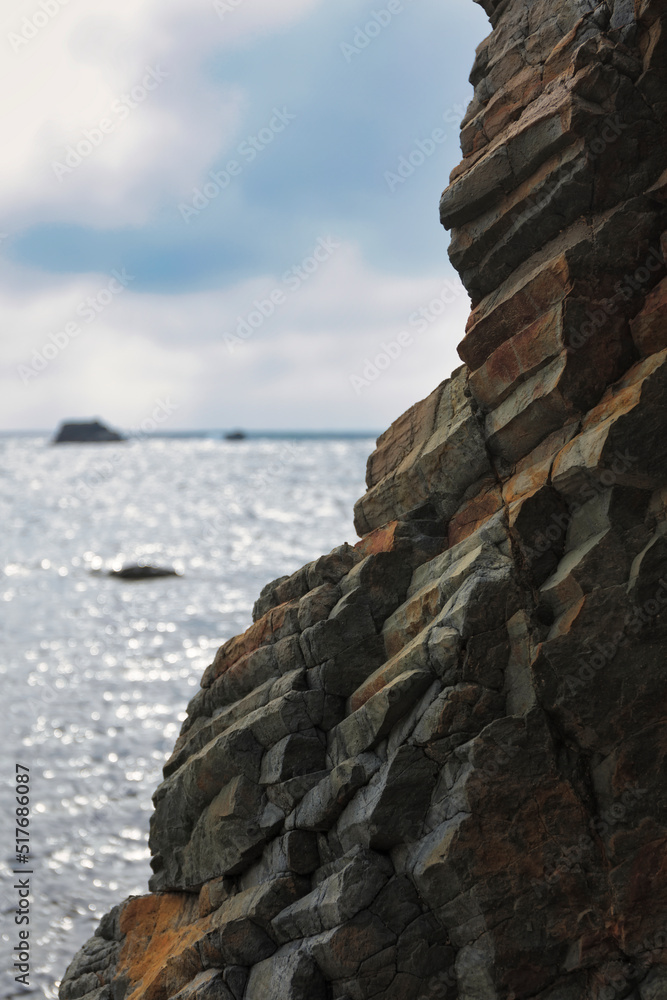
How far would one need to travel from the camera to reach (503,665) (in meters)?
12.7

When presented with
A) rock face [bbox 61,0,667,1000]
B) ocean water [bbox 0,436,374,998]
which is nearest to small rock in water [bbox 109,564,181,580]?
ocean water [bbox 0,436,374,998]

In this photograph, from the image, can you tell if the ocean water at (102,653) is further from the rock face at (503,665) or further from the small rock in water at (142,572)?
the rock face at (503,665)

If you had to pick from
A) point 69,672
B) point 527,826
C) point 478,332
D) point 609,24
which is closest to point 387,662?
point 527,826

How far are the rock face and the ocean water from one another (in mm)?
10648

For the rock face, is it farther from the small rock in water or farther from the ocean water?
the small rock in water

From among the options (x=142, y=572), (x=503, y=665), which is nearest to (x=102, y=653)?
(x=142, y=572)

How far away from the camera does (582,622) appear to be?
12.2m

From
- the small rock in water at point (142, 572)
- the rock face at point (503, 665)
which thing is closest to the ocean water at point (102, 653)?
the small rock in water at point (142, 572)

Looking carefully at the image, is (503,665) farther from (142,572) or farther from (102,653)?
(142,572)

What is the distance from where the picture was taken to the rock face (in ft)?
39.6

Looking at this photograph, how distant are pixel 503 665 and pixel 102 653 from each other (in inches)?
1531

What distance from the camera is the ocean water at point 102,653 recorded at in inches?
1028

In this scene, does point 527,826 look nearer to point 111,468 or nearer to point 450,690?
point 450,690

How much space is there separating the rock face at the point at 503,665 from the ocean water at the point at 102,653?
1065 centimetres
